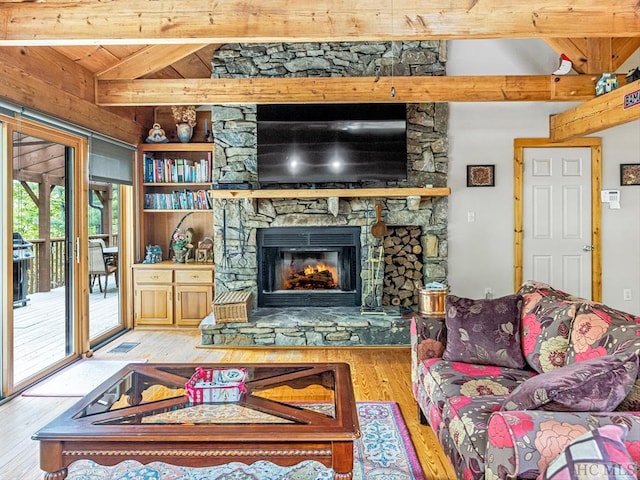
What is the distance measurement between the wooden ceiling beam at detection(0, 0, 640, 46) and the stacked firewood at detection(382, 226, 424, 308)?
262 cm

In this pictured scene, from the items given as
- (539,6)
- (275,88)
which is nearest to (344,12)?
(539,6)

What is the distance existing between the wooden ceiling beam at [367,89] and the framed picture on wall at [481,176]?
1.01 meters

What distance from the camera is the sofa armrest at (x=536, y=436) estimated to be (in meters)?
1.38

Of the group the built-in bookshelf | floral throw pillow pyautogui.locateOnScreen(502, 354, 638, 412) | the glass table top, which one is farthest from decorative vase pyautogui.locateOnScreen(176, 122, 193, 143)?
floral throw pillow pyautogui.locateOnScreen(502, 354, 638, 412)

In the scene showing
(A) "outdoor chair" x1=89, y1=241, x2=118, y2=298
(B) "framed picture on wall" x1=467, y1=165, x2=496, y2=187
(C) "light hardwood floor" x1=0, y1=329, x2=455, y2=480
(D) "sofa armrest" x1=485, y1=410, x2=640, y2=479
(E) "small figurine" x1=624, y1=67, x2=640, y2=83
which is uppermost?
(E) "small figurine" x1=624, y1=67, x2=640, y2=83

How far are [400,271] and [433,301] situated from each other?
0.68 meters

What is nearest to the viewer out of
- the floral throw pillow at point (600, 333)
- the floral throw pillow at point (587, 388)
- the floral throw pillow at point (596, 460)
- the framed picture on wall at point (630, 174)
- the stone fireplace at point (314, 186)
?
the floral throw pillow at point (596, 460)

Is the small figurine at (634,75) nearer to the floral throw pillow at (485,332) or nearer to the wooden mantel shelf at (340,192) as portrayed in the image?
the wooden mantel shelf at (340,192)

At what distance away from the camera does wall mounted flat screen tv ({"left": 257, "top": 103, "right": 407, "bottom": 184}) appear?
4.82 metres

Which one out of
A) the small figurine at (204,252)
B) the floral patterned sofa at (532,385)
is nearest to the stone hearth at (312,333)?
the small figurine at (204,252)

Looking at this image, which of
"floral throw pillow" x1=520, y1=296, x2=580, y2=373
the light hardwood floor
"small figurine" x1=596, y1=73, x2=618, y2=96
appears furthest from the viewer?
"small figurine" x1=596, y1=73, x2=618, y2=96

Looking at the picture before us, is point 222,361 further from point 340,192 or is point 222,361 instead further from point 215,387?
point 215,387

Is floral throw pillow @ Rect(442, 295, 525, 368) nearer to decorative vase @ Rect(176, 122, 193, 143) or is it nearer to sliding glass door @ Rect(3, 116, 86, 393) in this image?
sliding glass door @ Rect(3, 116, 86, 393)

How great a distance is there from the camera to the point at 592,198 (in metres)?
5.20
